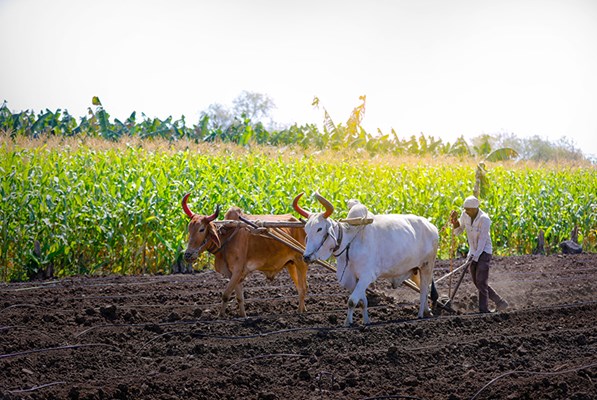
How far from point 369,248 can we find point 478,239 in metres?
1.92

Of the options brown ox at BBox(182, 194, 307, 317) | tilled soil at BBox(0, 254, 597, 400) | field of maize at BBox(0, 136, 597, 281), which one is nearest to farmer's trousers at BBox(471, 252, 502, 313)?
tilled soil at BBox(0, 254, 597, 400)

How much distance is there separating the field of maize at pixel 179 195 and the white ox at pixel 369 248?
19.8 feet

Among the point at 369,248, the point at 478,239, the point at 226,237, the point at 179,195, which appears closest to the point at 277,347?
the point at 369,248

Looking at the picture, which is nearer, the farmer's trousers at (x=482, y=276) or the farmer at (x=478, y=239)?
the farmer at (x=478, y=239)

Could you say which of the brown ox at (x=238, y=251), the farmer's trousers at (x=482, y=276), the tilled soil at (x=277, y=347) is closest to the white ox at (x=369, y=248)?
the tilled soil at (x=277, y=347)

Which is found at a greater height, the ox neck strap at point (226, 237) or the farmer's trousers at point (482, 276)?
the ox neck strap at point (226, 237)

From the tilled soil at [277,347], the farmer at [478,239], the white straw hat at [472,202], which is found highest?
the white straw hat at [472,202]

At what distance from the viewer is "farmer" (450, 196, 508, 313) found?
36.5 ft

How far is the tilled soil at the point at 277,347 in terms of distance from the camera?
753 cm

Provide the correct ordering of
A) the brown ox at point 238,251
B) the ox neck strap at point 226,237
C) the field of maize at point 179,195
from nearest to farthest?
the brown ox at point 238,251 < the ox neck strap at point 226,237 < the field of maize at point 179,195

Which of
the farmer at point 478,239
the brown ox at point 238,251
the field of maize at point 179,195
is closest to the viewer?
the brown ox at point 238,251

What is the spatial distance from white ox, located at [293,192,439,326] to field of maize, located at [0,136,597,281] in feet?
19.8

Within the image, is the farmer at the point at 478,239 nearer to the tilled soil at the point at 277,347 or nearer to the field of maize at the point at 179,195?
the tilled soil at the point at 277,347

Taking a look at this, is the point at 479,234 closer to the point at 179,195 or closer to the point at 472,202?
the point at 472,202
